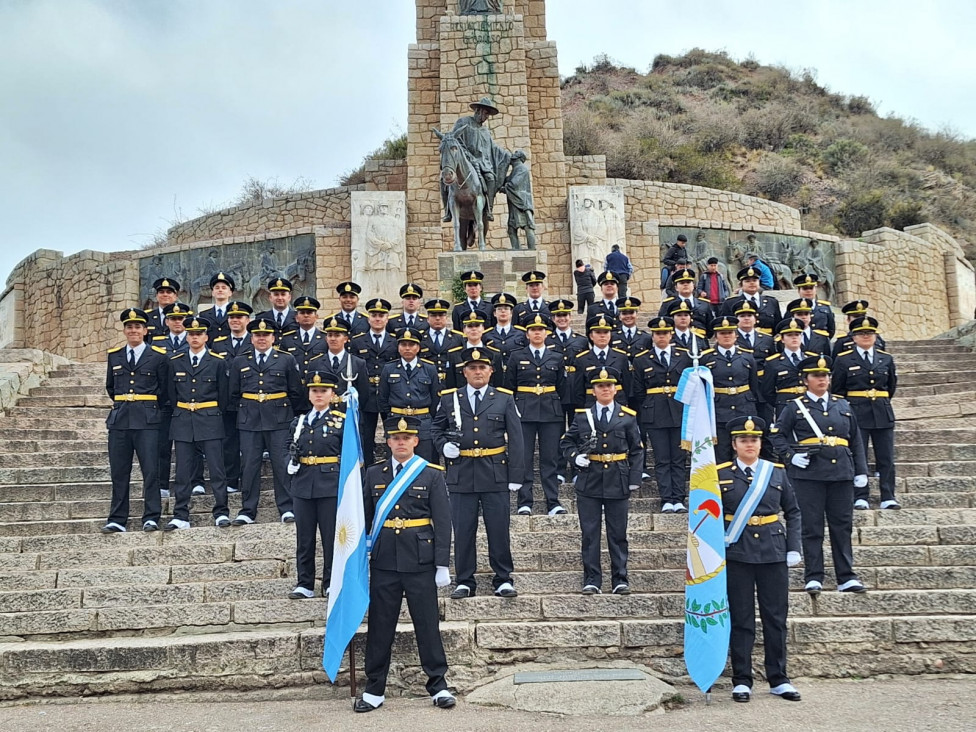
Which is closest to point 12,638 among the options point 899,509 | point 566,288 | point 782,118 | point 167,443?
point 167,443

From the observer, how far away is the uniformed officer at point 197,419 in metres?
7.36

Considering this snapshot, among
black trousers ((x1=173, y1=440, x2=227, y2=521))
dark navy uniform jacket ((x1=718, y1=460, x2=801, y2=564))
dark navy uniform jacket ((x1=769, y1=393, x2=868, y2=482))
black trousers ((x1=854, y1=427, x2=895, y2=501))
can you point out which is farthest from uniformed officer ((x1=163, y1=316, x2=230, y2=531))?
black trousers ((x1=854, y1=427, x2=895, y2=501))

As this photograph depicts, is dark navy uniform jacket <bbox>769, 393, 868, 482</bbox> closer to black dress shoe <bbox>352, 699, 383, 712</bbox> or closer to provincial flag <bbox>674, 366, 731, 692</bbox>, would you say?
provincial flag <bbox>674, 366, 731, 692</bbox>

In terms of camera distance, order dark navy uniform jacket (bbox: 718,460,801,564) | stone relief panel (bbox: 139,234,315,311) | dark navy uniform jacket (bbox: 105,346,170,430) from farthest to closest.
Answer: stone relief panel (bbox: 139,234,315,311), dark navy uniform jacket (bbox: 105,346,170,430), dark navy uniform jacket (bbox: 718,460,801,564)

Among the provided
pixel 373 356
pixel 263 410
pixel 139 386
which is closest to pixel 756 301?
pixel 373 356

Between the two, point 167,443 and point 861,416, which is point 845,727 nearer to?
point 861,416

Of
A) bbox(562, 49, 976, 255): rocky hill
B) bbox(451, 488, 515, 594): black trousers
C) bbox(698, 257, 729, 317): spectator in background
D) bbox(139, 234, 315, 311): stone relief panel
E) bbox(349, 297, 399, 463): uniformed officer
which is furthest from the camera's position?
bbox(562, 49, 976, 255): rocky hill

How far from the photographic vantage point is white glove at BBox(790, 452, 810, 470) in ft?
20.9

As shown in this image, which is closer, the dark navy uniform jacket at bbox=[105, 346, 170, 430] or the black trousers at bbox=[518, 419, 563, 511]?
the black trousers at bbox=[518, 419, 563, 511]

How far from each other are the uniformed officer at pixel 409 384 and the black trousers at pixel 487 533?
1.18 m

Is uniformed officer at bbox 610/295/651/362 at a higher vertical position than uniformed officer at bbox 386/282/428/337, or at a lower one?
lower

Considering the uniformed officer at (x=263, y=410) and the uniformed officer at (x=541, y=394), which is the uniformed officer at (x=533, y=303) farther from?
the uniformed officer at (x=263, y=410)

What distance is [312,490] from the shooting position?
6.25 metres

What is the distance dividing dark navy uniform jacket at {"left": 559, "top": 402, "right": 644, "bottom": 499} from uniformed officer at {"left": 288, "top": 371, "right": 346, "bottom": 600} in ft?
5.43
